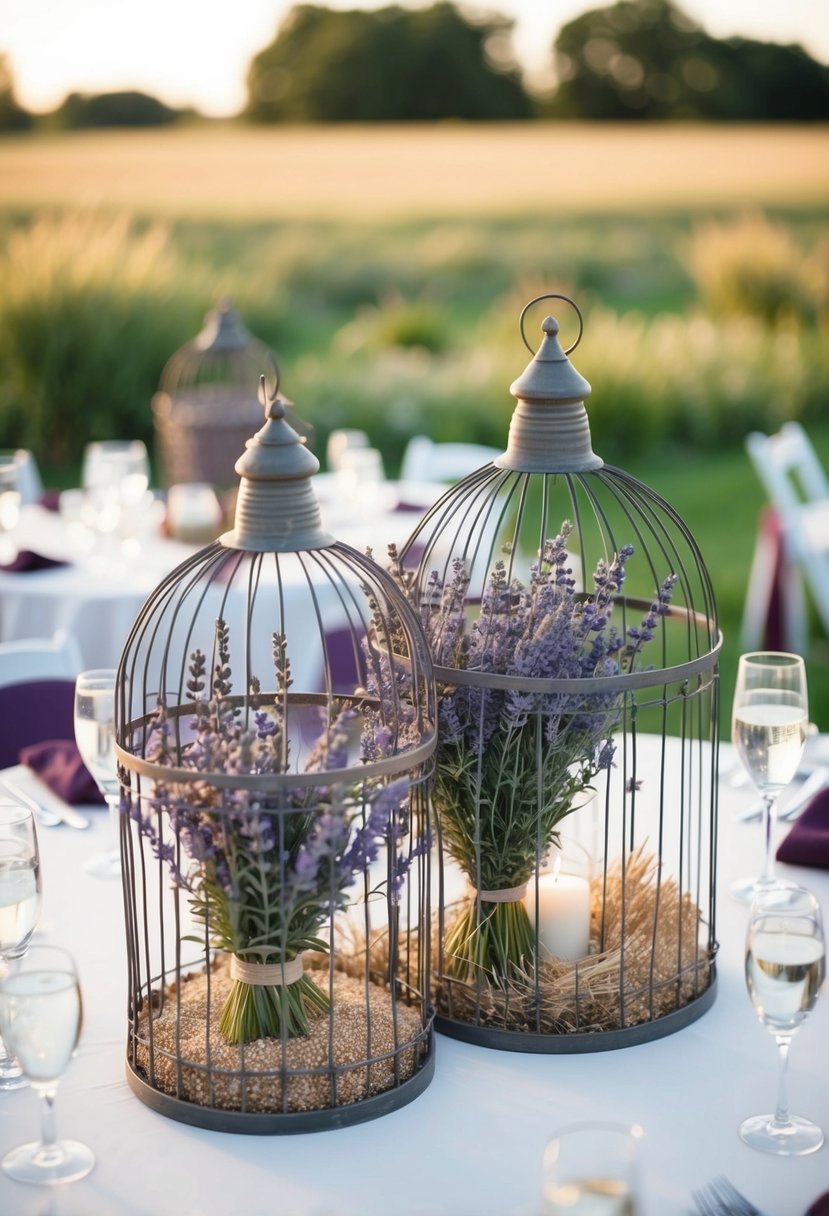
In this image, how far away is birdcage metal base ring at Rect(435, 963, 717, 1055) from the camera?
70.6 inches

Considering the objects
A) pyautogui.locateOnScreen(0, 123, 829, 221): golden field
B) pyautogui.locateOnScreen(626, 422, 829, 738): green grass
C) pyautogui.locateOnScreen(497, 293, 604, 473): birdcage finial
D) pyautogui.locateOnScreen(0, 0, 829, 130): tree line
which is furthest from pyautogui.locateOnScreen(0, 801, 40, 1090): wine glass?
pyautogui.locateOnScreen(0, 0, 829, 130): tree line

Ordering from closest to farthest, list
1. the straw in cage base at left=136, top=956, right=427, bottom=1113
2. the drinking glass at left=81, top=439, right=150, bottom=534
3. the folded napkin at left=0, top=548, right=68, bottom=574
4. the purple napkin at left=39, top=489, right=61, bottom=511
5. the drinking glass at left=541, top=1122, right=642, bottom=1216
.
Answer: the drinking glass at left=541, top=1122, right=642, bottom=1216 → the straw in cage base at left=136, top=956, right=427, bottom=1113 → the folded napkin at left=0, top=548, right=68, bottom=574 → the drinking glass at left=81, top=439, right=150, bottom=534 → the purple napkin at left=39, top=489, right=61, bottom=511

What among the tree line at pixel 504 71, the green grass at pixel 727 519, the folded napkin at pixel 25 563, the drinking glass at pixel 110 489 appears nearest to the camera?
the folded napkin at pixel 25 563

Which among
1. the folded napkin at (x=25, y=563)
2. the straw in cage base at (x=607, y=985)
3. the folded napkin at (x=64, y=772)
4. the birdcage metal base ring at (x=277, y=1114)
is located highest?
the folded napkin at (x=25, y=563)

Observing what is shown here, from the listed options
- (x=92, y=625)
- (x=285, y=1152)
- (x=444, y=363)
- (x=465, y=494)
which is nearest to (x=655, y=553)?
(x=444, y=363)

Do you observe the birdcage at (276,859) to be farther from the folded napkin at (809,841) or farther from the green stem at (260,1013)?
the folded napkin at (809,841)

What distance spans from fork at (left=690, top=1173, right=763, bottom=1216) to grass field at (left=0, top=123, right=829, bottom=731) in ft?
17.4

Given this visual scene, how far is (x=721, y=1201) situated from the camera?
4.86 ft

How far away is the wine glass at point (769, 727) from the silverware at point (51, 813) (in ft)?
3.55

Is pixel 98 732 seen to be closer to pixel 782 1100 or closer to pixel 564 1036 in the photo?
pixel 564 1036

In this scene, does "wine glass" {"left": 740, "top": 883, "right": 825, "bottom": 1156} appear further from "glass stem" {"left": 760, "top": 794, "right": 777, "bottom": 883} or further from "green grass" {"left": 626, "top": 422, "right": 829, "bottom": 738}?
"green grass" {"left": 626, "top": 422, "right": 829, "bottom": 738}

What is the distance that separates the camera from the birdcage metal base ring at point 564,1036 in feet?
5.88

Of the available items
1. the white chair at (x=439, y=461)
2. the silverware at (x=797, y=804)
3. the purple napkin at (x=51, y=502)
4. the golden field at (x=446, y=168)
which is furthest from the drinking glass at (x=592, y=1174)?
the golden field at (x=446, y=168)

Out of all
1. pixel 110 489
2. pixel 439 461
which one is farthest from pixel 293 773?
pixel 439 461
